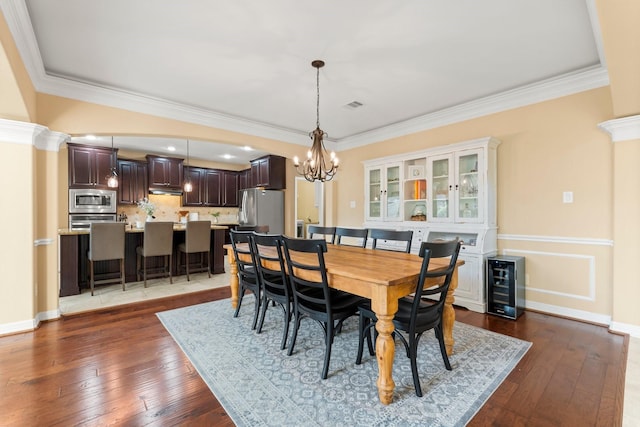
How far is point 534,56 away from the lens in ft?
8.75

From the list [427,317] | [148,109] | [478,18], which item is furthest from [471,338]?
[148,109]

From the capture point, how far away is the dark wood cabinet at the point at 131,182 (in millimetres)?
6254

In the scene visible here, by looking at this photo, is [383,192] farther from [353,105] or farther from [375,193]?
[353,105]

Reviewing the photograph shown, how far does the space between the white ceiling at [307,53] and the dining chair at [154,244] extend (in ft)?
5.57

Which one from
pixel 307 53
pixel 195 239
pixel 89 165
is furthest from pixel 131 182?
pixel 307 53

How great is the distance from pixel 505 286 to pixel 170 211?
7.04m

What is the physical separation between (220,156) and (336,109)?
4.06 meters

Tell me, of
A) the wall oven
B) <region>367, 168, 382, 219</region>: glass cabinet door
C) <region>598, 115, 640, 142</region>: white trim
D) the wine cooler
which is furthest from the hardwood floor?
the wall oven

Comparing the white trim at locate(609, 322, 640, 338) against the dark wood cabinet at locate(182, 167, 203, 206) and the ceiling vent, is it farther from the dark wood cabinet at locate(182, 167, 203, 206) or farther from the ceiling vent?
the dark wood cabinet at locate(182, 167, 203, 206)

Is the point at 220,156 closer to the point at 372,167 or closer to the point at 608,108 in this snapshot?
the point at 372,167

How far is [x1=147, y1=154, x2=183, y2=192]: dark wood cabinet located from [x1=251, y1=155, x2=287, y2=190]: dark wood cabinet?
1.95m

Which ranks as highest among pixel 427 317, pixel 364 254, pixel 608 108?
pixel 608 108

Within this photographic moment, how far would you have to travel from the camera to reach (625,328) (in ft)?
8.89

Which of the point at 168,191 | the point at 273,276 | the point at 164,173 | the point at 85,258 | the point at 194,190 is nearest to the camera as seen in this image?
the point at 273,276
